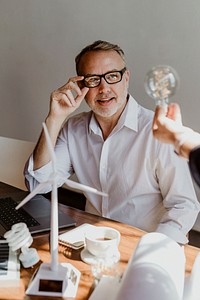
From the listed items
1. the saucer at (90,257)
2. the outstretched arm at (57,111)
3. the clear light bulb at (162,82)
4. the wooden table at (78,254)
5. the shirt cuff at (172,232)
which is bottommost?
the shirt cuff at (172,232)

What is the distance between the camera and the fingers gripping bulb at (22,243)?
112cm

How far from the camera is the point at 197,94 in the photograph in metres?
2.43

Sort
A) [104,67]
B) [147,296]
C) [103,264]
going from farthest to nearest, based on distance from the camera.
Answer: [104,67] → [103,264] → [147,296]

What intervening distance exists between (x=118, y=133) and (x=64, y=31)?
4.87 feet

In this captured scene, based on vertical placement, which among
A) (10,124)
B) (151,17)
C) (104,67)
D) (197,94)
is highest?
(151,17)

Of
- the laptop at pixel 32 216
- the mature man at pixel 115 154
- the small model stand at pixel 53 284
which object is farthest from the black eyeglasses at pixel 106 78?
the small model stand at pixel 53 284

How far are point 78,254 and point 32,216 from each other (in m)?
0.34

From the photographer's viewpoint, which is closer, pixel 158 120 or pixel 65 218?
pixel 158 120

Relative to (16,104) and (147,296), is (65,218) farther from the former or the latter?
(16,104)

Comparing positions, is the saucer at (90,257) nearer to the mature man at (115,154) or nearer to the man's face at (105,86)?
the mature man at (115,154)

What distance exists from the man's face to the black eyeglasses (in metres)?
0.01

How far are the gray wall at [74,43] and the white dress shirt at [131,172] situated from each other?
2.52 ft

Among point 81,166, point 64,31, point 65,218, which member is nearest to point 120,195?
point 81,166

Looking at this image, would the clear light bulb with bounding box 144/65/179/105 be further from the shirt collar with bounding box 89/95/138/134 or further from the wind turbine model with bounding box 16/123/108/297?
the shirt collar with bounding box 89/95/138/134
